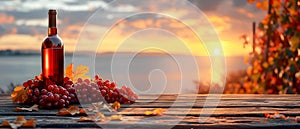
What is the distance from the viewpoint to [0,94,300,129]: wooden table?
181 centimetres

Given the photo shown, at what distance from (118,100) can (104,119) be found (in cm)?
56

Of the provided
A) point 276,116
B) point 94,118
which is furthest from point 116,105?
point 276,116

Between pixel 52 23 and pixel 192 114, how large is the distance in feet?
2.68

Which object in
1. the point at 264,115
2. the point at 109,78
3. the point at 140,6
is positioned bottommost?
the point at 264,115

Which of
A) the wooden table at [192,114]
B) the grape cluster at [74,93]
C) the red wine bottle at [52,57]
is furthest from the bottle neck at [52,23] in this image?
the wooden table at [192,114]

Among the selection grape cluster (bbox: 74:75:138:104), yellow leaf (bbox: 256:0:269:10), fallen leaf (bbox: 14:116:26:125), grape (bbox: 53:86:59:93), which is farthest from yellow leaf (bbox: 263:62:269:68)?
fallen leaf (bbox: 14:116:26:125)

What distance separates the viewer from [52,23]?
240cm

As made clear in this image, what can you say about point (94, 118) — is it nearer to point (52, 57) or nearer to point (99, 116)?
point (99, 116)

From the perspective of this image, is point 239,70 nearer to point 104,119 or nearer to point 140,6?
point 140,6

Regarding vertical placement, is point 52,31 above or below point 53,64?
above

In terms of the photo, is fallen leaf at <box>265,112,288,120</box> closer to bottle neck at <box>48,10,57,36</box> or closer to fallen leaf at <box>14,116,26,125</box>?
fallen leaf at <box>14,116,26,125</box>

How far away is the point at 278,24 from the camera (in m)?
4.69

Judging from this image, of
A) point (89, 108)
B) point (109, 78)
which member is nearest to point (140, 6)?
point (109, 78)

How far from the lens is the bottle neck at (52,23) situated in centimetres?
236
